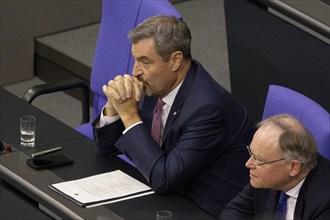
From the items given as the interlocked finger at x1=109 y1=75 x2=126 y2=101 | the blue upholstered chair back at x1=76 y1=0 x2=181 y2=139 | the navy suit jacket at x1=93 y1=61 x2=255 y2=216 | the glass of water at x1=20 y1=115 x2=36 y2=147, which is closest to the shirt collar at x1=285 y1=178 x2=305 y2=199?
the navy suit jacket at x1=93 y1=61 x2=255 y2=216

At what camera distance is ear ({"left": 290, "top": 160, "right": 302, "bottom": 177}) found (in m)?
3.59

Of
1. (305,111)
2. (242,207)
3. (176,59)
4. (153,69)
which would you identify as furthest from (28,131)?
(305,111)

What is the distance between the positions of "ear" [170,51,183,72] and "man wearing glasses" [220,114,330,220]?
0.56 m

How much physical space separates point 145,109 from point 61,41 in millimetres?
2565

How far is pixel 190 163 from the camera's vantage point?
404cm

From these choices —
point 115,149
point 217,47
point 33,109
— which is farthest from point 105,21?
point 217,47

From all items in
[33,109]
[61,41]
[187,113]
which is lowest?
[61,41]

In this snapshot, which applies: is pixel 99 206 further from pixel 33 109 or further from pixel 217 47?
pixel 217 47

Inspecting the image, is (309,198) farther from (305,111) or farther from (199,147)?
(199,147)

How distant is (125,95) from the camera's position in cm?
425

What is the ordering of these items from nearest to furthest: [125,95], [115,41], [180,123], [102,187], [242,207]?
[242,207]
[102,187]
[180,123]
[125,95]
[115,41]

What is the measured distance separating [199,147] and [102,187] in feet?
1.30

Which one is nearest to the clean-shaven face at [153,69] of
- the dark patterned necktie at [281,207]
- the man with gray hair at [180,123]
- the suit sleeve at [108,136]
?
the man with gray hair at [180,123]

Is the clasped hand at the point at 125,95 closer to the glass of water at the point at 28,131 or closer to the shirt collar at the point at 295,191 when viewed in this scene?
the glass of water at the point at 28,131
